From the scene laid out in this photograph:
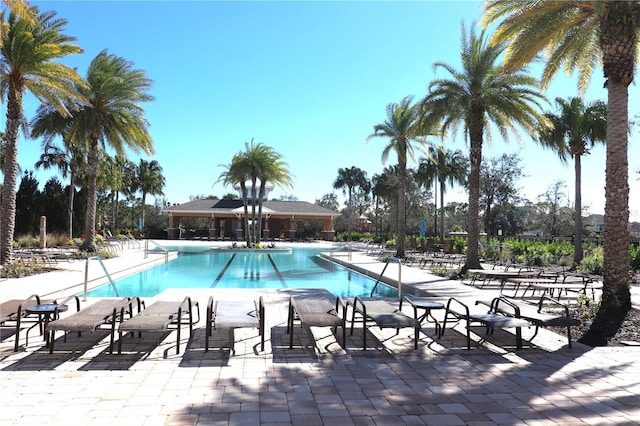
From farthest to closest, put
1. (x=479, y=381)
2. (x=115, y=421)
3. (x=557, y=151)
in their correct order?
1. (x=557, y=151)
2. (x=479, y=381)
3. (x=115, y=421)

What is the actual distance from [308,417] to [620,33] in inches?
312

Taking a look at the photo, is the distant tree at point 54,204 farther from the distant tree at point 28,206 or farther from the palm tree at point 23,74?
the palm tree at point 23,74

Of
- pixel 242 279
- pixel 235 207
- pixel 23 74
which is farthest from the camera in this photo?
pixel 235 207

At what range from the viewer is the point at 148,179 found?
54969mm

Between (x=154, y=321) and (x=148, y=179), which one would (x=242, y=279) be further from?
(x=148, y=179)

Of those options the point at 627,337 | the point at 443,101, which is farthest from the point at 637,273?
the point at 627,337

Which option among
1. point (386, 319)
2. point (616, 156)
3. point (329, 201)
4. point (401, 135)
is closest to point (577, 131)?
point (401, 135)

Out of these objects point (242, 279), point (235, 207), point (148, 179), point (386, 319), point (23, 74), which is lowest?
point (242, 279)

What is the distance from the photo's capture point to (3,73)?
1446cm

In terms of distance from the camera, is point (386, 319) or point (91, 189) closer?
point (386, 319)

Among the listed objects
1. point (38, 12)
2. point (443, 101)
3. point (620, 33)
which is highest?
point (38, 12)

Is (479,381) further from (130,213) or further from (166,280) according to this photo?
(130,213)

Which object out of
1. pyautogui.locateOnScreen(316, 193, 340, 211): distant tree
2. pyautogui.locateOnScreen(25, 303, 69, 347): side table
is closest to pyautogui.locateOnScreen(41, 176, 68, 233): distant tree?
pyautogui.locateOnScreen(25, 303, 69, 347): side table

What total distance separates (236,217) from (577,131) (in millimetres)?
35636
